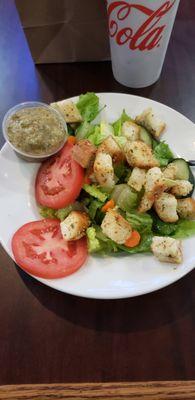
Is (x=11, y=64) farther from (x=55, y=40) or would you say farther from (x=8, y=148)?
(x=8, y=148)

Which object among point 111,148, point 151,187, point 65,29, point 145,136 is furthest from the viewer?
point 65,29

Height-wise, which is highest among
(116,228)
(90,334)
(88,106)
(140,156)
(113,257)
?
(88,106)

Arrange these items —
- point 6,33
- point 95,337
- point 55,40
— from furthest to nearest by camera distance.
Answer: point 6,33, point 55,40, point 95,337

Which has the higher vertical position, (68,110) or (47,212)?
(68,110)

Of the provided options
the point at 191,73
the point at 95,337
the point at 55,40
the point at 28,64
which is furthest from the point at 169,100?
the point at 95,337

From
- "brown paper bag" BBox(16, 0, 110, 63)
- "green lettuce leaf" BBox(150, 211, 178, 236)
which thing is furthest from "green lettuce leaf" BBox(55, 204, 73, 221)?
"brown paper bag" BBox(16, 0, 110, 63)

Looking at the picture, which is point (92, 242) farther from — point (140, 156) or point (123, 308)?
point (140, 156)

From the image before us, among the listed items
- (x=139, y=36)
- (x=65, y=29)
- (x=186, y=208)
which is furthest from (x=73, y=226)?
(x=65, y=29)

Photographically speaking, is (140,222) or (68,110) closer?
(140,222)
